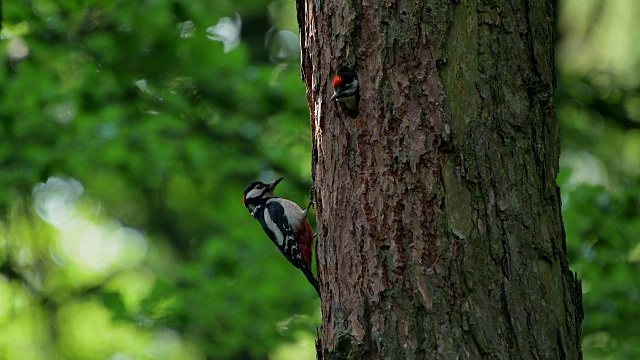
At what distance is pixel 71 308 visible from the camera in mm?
11469

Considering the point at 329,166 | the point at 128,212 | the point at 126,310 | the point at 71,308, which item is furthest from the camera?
the point at 71,308

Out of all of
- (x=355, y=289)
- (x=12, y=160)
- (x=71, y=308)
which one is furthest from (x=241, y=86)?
(x=71, y=308)

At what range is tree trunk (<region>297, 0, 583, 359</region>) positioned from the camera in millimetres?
2586

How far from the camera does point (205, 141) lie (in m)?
7.13

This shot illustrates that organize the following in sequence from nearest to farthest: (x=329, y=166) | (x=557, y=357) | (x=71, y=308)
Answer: (x=557, y=357) → (x=329, y=166) → (x=71, y=308)

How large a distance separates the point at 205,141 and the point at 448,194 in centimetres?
468

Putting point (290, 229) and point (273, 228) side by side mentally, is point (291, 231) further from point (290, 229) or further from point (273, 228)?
point (273, 228)

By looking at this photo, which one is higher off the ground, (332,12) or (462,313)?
(332,12)

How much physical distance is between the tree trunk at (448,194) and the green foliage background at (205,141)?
3379 mm

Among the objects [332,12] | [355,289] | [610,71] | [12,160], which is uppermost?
[610,71]

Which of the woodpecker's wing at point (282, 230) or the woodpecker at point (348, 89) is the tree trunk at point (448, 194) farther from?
the woodpecker's wing at point (282, 230)

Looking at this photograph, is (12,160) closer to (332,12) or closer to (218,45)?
(218,45)

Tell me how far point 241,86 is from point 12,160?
2.01 m

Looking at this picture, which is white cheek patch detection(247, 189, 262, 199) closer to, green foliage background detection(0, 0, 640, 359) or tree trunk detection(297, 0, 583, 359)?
green foliage background detection(0, 0, 640, 359)
